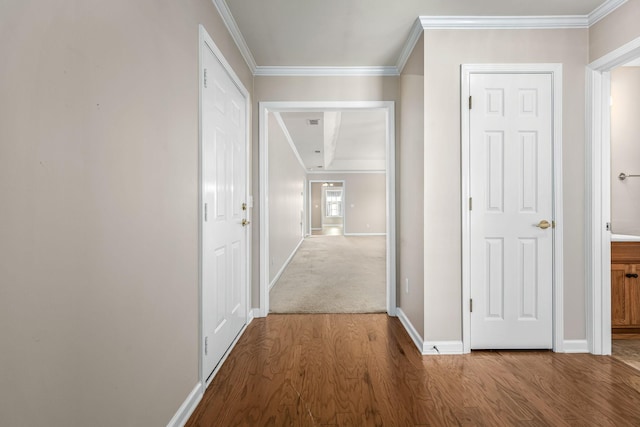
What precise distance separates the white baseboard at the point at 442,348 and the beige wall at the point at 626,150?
83.9 inches

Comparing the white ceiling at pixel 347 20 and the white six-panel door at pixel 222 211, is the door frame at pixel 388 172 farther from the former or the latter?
the white ceiling at pixel 347 20

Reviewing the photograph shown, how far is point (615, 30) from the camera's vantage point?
2.10 metres

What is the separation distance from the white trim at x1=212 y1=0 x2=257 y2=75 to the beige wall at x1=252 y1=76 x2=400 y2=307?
23 centimetres

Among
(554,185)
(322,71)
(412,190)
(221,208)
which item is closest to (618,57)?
(554,185)

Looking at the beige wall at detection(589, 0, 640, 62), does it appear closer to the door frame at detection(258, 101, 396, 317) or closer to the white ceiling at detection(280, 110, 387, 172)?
the door frame at detection(258, 101, 396, 317)

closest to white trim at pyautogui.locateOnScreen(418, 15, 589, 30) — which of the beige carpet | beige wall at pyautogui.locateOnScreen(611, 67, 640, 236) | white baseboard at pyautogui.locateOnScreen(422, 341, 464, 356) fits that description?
beige wall at pyautogui.locateOnScreen(611, 67, 640, 236)

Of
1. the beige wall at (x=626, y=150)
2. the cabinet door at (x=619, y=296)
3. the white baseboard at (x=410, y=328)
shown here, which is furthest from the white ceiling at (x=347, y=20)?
the white baseboard at (x=410, y=328)

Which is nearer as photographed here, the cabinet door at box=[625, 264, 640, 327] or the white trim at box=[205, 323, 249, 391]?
the white trim at box=[205, 323, 249, 391]

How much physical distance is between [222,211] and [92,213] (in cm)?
121

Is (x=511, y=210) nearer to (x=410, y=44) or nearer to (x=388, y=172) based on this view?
(x=388, y=172)

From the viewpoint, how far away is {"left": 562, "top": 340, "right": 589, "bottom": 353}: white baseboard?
7.45 feet

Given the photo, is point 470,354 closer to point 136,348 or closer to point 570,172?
point 570,172

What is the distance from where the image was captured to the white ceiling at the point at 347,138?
5113 mm

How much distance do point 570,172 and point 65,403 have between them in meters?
3.13
